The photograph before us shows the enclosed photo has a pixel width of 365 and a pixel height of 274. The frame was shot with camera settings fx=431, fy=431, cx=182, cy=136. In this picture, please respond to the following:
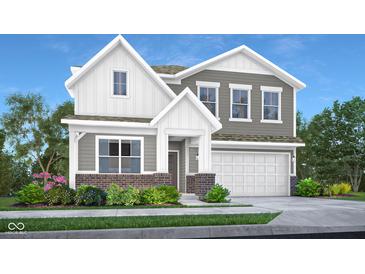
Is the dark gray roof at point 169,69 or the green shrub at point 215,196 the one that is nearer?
the green shrub at point 215,196

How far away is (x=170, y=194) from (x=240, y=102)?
361 inches

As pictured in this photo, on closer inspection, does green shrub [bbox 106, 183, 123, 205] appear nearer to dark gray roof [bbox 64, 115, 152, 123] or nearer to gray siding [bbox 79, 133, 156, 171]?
gray siding [bbox 79, 133, 156, 171]

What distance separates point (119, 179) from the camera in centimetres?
1980

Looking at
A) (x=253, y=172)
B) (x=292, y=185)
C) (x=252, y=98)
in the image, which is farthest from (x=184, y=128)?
(x=292, y=185)

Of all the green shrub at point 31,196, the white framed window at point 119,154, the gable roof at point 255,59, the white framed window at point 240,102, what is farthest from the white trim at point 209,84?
the green shrub at point 31,196

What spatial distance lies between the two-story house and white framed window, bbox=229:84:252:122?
0.06 meters

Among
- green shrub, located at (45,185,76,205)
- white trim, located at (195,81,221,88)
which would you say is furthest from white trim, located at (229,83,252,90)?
green shrub, located at (45,185,76,205)

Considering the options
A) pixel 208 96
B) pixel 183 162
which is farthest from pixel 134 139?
pixel 208 96

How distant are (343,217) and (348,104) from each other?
2808 centimetres

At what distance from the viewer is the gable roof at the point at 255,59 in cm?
2359

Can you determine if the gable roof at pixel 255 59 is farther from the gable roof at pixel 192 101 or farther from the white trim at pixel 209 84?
the gable roof at pixel 192 101

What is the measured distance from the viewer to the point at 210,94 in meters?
24.3

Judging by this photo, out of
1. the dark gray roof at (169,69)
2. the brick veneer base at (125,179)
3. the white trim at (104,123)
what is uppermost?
the dark gray roof at (169,69)
